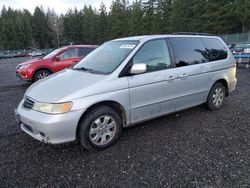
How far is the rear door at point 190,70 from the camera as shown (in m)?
4.31

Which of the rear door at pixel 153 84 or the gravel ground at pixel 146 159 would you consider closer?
the gravel ground at pixel 146 159

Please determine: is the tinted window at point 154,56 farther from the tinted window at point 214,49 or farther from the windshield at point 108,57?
the tinted window at point 214,49

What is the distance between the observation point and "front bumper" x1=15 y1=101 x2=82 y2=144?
10.0 ft

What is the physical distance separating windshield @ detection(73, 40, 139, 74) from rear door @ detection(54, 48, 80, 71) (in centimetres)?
462

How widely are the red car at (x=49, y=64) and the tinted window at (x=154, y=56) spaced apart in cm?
533

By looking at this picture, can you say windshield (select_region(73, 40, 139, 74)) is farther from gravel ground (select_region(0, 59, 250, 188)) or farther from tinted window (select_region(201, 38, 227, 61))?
tinted window (select_region(201, 38, 227, 61))

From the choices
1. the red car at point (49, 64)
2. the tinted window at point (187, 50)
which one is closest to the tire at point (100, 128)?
the tinted window at point (187, 50)

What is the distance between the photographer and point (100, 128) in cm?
348

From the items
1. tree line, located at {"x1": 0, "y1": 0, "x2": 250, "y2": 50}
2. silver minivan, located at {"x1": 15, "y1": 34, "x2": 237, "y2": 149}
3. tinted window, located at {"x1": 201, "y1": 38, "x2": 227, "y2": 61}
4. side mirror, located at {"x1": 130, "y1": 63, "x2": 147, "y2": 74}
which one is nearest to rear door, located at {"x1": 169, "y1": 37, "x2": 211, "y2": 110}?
silver minivan, located at {"x1": 15, "y1": 34, "x2": 237, "y2": 149}

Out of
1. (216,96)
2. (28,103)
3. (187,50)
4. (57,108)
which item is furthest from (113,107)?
(216,96)

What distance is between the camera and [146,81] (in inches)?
149

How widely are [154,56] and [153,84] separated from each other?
1.80 feet

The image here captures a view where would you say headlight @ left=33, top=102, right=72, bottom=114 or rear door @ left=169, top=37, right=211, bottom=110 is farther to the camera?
rear door @ left=169, top=37, right=211, bottom=110

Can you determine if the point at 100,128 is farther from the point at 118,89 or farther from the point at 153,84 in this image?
the point at 153,84
